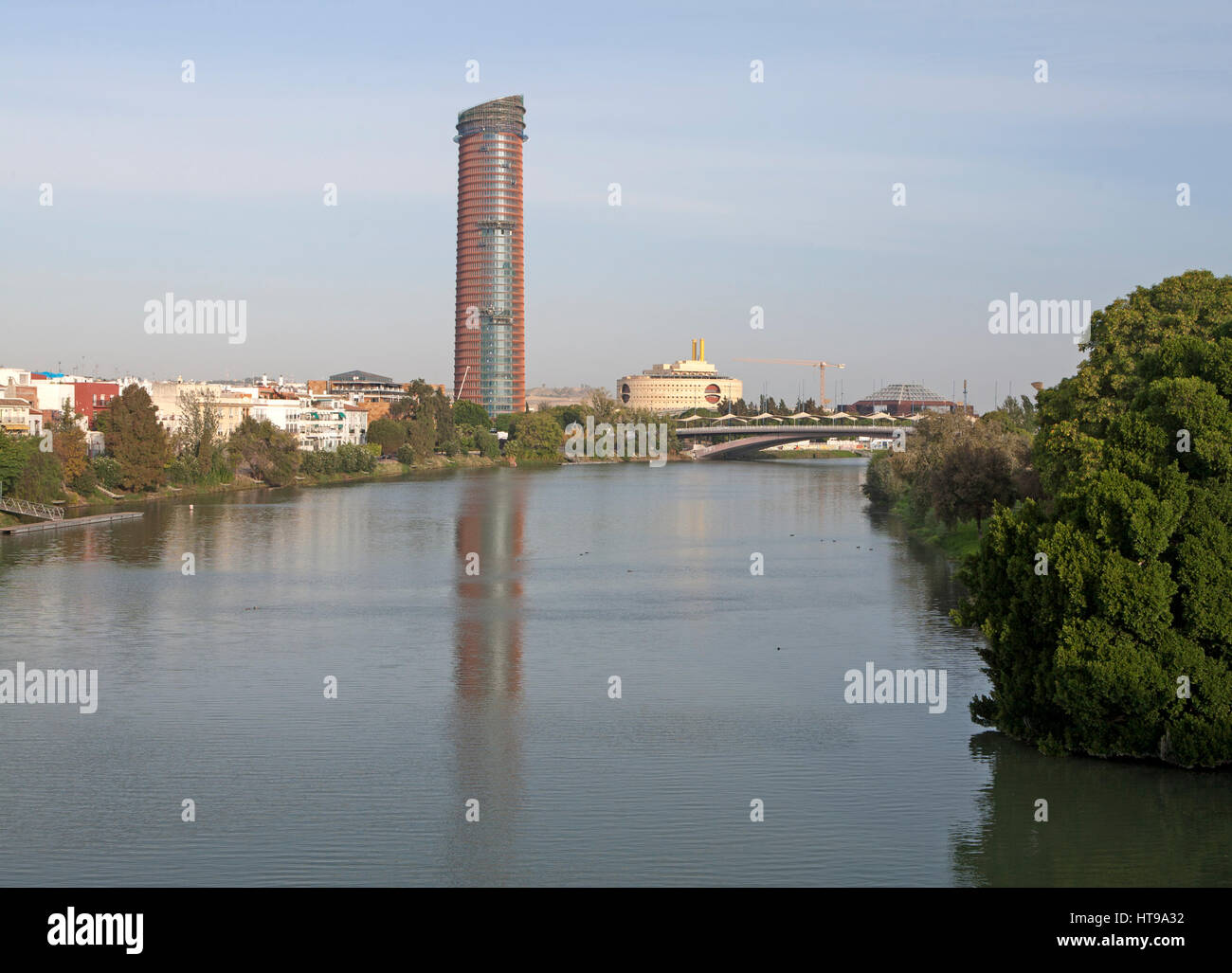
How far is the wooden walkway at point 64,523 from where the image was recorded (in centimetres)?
3928

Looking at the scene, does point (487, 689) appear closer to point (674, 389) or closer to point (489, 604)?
point (489, 604)

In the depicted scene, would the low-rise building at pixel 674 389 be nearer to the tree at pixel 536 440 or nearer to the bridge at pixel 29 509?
the tree at pixel 536 440

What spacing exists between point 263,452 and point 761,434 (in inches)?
1831

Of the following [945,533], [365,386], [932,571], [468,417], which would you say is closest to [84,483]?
[945,533]

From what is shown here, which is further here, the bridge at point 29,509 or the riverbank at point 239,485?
the riverbank at point 239,485

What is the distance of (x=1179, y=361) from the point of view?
624 inches

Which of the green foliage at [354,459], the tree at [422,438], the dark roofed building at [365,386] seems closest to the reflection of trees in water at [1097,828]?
the green foliage at [354,459]

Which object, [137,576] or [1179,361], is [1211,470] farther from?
[137,576]

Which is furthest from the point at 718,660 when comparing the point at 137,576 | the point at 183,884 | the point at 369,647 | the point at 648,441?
the point at 648,441

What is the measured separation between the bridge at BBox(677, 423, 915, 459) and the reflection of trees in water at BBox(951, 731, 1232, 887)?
7588 centimetres

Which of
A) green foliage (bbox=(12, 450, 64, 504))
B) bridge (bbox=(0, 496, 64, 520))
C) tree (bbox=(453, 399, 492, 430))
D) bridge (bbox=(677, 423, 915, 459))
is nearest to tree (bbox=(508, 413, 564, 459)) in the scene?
tree (bbox=(453, 399, 492, 430))

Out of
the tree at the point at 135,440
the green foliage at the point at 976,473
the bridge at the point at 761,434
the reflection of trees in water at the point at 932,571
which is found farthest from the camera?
the bridge at the point at 761,434

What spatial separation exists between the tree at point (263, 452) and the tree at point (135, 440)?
23.1 ft

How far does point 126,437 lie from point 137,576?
22964 millimetres
